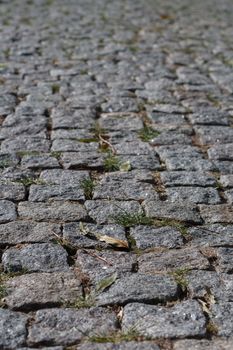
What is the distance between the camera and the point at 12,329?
2.60 m

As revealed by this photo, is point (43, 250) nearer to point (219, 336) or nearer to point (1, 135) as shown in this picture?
point (219, 336)

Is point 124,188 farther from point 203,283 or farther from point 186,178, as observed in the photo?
point 203,283

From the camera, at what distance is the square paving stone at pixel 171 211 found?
3.59 m

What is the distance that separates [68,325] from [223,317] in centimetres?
55

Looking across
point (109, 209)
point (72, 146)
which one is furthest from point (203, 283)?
point (72, 146)

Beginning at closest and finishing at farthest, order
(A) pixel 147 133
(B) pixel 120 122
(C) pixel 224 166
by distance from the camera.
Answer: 1. (C) pixel 224 166
2. (A) pixel 147 133
3. (B) pixel 120 122

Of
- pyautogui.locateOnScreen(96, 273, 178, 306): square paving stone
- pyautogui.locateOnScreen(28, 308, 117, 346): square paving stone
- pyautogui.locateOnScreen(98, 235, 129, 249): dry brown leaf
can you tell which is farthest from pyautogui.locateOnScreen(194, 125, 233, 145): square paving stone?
pyautogui.locateOnScreen(28, 308, 117, 346): square paving stone

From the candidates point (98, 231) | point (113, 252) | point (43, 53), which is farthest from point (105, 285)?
point (43, 53)

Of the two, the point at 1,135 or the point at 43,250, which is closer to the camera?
the point at 43,250

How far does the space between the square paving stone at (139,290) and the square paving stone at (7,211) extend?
0.75 meters

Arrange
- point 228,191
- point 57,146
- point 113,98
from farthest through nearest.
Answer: point 113,98 < point 57,146 < point 228,191

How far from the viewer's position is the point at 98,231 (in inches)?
134

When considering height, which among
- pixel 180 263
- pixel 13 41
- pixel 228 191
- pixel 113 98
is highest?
pixel 180 263

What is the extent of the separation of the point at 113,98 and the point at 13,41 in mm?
2671
